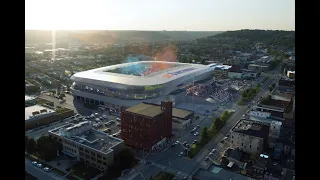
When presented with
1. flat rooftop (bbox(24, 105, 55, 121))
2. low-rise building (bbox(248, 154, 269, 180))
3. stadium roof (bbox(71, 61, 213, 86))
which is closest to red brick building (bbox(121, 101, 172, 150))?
low-rise building (bbox(248, 154, 269, 180))

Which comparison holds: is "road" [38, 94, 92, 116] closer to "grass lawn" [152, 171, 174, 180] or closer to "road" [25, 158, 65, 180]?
"road" [25, 158, 65, 180]

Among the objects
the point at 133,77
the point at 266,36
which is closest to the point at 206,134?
the point at 133,77

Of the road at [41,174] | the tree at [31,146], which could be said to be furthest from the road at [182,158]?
the tree at [31,146]

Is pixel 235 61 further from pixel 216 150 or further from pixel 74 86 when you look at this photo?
pixel 216 150

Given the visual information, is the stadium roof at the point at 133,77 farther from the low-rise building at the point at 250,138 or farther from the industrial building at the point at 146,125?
the low-rise building at the point at 250,138

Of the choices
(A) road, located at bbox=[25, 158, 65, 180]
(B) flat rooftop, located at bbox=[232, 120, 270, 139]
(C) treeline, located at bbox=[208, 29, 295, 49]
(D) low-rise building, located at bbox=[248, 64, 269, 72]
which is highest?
(C) treeline, located at bbox=[208, 29, 295, 49]
